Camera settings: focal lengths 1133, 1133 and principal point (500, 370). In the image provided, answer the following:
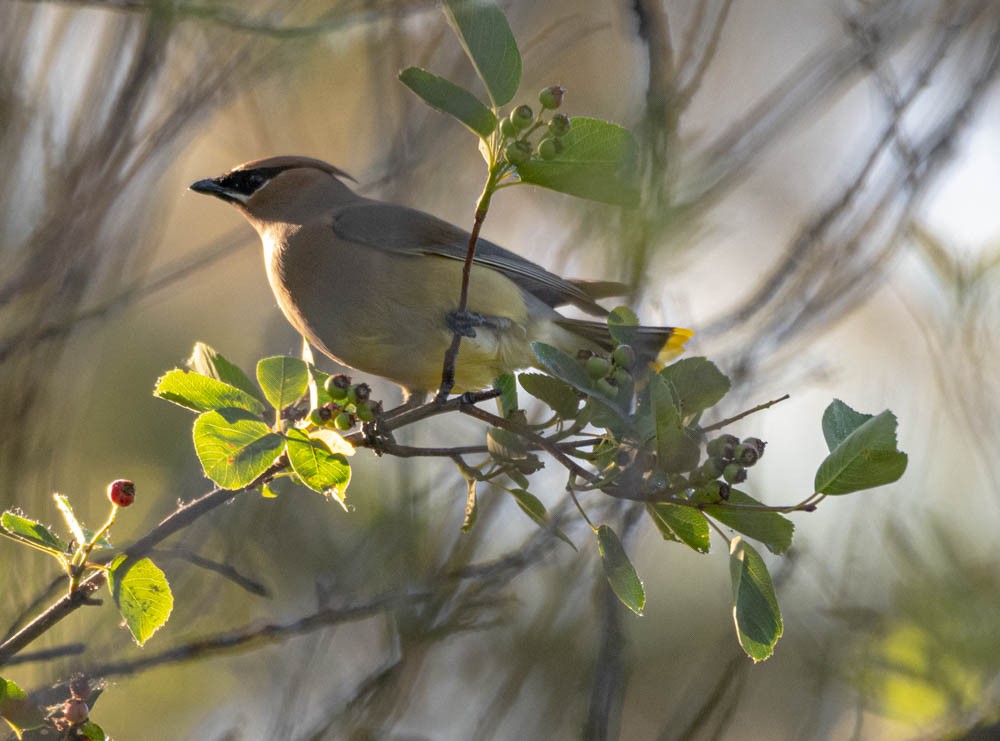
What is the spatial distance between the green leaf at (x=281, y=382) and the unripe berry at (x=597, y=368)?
0.49m

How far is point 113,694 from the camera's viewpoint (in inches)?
156

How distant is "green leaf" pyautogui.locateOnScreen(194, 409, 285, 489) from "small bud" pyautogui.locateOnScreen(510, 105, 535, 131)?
601 millimetres

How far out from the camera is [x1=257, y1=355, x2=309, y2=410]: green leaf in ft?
6.21

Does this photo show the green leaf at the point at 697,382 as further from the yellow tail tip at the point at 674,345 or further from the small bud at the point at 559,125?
the yellow tail tip at the point at 674,345

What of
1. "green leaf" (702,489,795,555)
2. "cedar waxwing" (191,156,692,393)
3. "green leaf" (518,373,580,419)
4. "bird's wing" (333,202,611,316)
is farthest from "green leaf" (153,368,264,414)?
"bird's wing" (333,202,611,316)

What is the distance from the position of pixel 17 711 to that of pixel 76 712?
0.09 m

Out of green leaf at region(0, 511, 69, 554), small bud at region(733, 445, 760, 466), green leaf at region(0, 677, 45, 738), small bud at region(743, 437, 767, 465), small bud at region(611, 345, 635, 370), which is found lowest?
green leaf at region(0, 677, 45, 738)

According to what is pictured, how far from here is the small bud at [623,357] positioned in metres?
1.84

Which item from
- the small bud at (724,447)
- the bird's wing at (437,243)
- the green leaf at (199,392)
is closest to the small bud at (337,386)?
the green leaf at (199,392)

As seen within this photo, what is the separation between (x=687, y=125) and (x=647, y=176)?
2.68ft

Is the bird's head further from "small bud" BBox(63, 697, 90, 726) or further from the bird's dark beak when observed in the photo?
"small bud" BBox(63, 697, 90, 726)

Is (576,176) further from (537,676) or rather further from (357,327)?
(537,676)

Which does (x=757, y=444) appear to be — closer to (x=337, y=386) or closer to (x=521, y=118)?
(x=521, y=118)

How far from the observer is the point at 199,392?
182 centimetres
